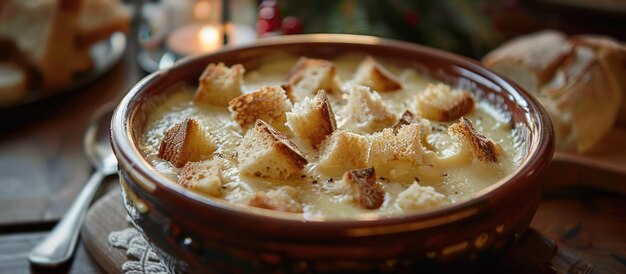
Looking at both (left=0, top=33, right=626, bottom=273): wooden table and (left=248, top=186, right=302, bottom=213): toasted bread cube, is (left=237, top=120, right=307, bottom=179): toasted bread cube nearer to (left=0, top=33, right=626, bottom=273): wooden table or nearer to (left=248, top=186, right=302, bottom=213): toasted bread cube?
(left=248, top=186, right=302, bottom=213): toasted bread cube

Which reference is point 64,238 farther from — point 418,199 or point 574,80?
point 574,80

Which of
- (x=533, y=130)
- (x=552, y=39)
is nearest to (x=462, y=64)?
(x=533, y=130)

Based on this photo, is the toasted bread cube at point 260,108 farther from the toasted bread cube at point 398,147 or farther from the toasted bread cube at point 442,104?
the toasted bread cube at point 442,104

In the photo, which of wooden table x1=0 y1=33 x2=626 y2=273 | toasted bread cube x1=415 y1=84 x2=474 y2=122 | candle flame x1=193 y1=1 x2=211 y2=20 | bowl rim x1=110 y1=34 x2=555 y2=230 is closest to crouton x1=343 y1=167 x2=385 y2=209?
bowl rim x1=110 y1=34 x2=555 y2=230

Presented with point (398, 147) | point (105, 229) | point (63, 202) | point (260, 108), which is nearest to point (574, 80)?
point (398, 147)

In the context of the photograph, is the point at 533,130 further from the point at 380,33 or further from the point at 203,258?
the point at 380,33

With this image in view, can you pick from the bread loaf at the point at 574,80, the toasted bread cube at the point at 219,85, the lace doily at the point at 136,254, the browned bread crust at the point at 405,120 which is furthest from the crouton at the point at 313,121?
the bread loaf at the point at 574,80
